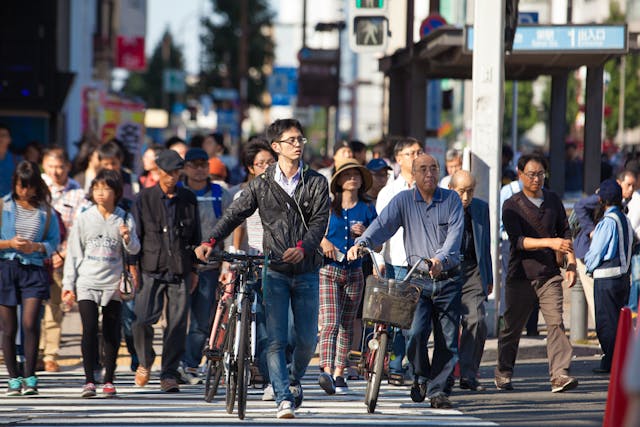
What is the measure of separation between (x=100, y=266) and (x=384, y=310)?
8.13 feet

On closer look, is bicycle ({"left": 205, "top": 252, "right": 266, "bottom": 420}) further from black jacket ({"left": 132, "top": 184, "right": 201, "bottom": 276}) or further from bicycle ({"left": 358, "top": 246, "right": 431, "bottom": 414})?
black jacket ({"left": 132, "top": 184, "right": 201, "bottom": 276})

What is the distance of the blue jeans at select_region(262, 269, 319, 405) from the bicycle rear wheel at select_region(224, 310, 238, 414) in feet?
0.77

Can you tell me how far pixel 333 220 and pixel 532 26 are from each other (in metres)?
7.10

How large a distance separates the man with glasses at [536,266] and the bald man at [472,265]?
28 cm

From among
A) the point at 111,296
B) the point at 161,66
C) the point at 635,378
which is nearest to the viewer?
the point at 635,378

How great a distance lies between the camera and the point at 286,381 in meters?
9.87

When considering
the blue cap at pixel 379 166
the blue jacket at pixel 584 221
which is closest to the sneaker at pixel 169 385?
the blue cap at pixel 379 166

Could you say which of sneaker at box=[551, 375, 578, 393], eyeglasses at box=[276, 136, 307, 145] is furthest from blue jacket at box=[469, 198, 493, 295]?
eyeglasses at box=[276, 136, 307, 145]

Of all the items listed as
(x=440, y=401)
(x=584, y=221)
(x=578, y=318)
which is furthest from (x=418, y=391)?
(x=578, y=318)

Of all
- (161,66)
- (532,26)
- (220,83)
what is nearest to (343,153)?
(532,26)

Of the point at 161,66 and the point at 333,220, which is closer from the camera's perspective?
the point at 333,220

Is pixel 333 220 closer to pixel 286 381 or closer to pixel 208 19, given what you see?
pixel 286 381

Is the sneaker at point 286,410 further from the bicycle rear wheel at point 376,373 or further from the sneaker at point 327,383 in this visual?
the sneaker at point 327,383

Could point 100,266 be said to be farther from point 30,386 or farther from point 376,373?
point 376,373
